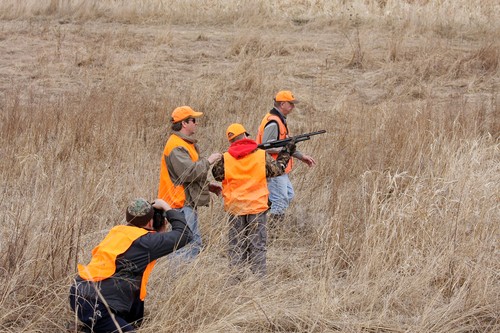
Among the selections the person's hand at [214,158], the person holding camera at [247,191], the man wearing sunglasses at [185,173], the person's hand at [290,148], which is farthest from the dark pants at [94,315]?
the person's hand at [290,148]

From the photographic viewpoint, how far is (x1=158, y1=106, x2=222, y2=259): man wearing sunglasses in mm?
6164

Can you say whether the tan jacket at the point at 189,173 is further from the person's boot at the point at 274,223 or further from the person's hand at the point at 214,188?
the person's boot at the point at 274,223

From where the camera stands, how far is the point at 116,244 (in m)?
4.69

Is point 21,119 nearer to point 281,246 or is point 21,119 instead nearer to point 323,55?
point 281,246

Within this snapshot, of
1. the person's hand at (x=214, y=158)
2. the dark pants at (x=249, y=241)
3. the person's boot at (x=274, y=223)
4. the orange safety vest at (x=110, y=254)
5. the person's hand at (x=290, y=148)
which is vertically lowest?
the person's boot at (x=274, y=223)

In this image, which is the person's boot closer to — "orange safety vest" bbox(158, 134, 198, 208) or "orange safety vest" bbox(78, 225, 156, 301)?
"orange safety vest" bbox(158, 134, 198, 208)

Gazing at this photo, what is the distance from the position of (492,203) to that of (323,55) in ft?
31.1

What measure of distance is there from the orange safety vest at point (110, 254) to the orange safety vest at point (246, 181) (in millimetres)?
1519

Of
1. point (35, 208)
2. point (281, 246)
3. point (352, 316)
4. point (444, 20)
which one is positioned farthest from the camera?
point (444, 20)

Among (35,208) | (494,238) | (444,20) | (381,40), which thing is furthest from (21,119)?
(444,20)

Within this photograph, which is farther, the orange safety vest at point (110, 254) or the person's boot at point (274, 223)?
the person's boot at point (274, 223)

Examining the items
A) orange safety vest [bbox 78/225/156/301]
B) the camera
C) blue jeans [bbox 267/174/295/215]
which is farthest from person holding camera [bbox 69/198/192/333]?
blue jeans [bbox 267/174/295/215]

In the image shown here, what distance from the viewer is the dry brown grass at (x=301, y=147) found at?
5262 mm

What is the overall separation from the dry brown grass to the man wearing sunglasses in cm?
31
